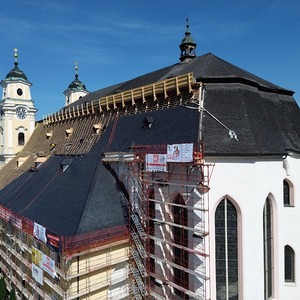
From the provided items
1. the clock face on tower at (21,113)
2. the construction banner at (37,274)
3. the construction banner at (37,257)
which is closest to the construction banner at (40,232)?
the construction banner at (37,257)

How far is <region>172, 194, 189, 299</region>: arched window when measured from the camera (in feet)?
54.7

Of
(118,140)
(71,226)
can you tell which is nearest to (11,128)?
(118,140)

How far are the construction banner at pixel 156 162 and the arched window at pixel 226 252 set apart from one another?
11.8 feet

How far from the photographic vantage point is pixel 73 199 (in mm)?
18859

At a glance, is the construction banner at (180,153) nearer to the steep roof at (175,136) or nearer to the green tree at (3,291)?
the steep roof at (175,136)

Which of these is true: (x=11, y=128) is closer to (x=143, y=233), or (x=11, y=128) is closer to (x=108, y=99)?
(x=108, y=99)

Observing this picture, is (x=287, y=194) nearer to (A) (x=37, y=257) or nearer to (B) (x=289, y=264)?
(B) (x=289, y=264)

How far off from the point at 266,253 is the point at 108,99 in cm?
1677

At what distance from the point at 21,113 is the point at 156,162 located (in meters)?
34.0

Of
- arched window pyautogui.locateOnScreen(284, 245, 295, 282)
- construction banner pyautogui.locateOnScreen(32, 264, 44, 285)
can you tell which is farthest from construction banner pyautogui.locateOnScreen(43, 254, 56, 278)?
arched window pyautogui.locateOnScreen(284, 245, 295, 282)

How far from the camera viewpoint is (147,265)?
1850 cm

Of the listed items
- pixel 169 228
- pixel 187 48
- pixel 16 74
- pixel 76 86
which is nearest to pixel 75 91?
pixel 76 86

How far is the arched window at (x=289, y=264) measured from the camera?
747 inches

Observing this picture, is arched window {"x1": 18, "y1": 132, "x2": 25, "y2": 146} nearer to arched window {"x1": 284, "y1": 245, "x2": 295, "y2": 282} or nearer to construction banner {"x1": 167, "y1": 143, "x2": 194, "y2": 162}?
construction banner {"x1": 167, "y1": 143, "x2": 194, "y2": 162}
